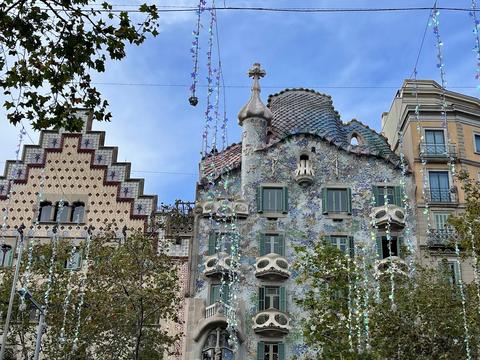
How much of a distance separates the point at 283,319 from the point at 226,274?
10.7ft

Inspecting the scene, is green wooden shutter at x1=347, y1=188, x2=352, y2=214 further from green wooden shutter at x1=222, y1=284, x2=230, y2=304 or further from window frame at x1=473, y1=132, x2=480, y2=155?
green wooden shutter at x1=222, y1=284, x2=230, y2=304

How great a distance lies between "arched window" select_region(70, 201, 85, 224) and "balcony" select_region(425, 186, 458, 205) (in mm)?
16126

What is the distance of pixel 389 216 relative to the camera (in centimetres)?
3434

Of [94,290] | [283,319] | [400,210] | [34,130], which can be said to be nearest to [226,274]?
[283,319]

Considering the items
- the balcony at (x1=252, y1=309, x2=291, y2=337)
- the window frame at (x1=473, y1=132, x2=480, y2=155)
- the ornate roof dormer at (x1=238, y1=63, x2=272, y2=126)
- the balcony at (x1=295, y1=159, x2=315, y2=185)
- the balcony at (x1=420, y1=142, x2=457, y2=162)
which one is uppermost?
the ornate roof dormer at (x1=238, y1=63, x2=272, y2=126)

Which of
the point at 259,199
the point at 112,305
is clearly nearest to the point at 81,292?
the point at 112,305

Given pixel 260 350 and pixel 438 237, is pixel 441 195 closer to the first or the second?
pixel 438 237

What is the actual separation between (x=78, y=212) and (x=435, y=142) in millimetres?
17324

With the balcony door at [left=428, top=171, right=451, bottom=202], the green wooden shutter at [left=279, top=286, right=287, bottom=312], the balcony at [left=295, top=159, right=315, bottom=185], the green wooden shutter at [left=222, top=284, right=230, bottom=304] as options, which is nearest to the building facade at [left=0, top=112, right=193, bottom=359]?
the green wooden shutter at [left=222, top=284, right=230, bottom=304]

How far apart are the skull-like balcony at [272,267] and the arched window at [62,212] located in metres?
9.50

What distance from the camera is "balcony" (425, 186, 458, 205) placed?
34.9 meters

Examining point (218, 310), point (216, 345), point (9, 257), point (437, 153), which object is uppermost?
point (437, 153)

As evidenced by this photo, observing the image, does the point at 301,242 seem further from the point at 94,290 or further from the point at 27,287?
the point at 27,287

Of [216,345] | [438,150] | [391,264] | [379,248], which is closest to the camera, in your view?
[216,345]
